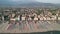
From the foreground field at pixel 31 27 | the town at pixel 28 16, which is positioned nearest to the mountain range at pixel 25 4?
the town at pixel 28 16

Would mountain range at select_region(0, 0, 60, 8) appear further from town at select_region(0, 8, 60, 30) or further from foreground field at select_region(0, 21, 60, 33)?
foreground field at select_region(0, 21, 60, 33)

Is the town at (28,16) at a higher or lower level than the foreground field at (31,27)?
higher

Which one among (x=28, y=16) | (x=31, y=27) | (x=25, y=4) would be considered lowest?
(x=31, y=27)

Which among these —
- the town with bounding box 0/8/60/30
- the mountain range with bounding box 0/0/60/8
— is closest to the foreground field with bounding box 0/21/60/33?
the town with bounding box 0/8/60/30

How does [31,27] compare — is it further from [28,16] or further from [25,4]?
[25,4]

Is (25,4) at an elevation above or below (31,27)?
above

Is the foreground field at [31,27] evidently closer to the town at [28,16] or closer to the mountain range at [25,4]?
the town at [28,16]

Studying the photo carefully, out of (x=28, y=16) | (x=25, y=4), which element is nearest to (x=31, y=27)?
(x=28, y=16)
